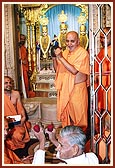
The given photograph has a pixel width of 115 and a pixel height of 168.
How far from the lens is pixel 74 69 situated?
174cm

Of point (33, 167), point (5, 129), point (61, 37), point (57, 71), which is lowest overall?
point (33, 167)

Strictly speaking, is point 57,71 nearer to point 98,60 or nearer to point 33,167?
point 98,60

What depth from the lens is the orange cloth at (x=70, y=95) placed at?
5.73 ft

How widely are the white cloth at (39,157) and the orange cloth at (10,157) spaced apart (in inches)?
3.0

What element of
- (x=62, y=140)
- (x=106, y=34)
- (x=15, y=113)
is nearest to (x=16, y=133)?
(x=15, y=113)

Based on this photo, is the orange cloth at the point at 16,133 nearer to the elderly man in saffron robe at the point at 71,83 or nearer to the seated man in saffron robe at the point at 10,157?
the seated man in saffron robe at the point at 10,157

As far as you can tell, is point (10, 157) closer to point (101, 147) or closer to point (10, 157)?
point (10, 157)

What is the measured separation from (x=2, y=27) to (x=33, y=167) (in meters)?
0.65

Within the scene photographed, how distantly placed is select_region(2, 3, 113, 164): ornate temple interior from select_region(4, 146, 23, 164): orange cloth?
0.08 m

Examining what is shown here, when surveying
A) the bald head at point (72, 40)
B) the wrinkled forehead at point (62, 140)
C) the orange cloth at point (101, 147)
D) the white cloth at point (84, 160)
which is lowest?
the white cloth at point (84, 160)

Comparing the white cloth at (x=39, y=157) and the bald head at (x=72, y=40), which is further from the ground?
the bald head at (x=72, y=40)

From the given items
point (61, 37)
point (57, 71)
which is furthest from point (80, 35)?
point (57, 71)

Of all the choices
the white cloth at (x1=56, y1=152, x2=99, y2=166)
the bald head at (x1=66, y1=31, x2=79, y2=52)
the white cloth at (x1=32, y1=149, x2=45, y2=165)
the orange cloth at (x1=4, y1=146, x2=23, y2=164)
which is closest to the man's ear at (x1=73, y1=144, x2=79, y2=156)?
the white cloth at (x1=56, y1=152, x2=99, y2=166)

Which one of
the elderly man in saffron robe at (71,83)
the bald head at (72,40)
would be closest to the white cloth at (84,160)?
the elderly man in saffron robe at (71,83)
